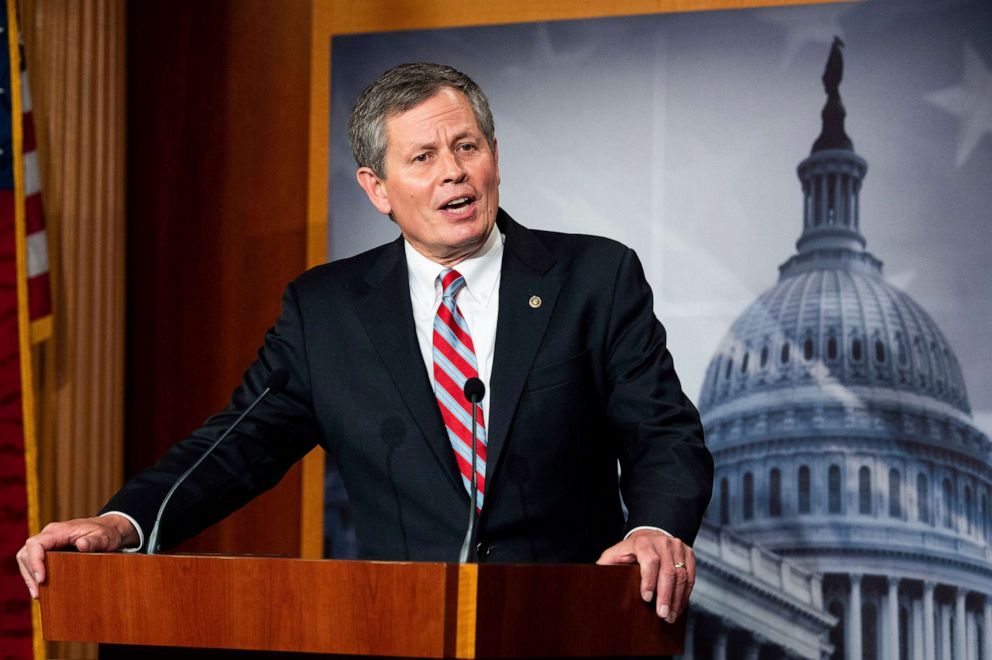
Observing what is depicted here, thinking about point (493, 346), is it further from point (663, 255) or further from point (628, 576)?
point (663, 255)

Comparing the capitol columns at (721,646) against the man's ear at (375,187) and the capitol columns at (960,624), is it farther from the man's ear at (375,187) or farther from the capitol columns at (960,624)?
the man's ear at (375,187)

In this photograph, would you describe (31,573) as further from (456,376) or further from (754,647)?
(754,647)

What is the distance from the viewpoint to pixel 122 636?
1493mm

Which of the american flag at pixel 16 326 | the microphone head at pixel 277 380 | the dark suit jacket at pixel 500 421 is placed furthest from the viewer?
the american flag at pixel 16 326

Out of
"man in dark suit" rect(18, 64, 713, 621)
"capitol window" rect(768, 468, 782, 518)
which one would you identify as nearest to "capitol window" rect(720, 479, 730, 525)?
"capitol window" rect(768, 468, 782, 518)

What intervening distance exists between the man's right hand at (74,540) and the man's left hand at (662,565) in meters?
0.74

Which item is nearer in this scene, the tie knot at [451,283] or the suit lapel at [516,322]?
the suit lapel at [516,322]

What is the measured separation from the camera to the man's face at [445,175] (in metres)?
2.33

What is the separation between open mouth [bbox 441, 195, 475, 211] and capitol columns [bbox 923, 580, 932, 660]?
1.91 m

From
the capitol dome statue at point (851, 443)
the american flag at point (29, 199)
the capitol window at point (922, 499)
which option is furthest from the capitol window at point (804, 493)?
the american flag at point (29, 199)

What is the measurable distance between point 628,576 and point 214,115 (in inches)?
120

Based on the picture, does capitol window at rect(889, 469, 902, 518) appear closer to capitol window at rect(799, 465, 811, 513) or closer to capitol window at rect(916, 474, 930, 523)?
capitol window at rect(916, 474, 930, 523)

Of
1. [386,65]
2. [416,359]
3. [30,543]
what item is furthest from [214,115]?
[30,543]

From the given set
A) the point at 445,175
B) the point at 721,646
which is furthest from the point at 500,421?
the point at 721,646
